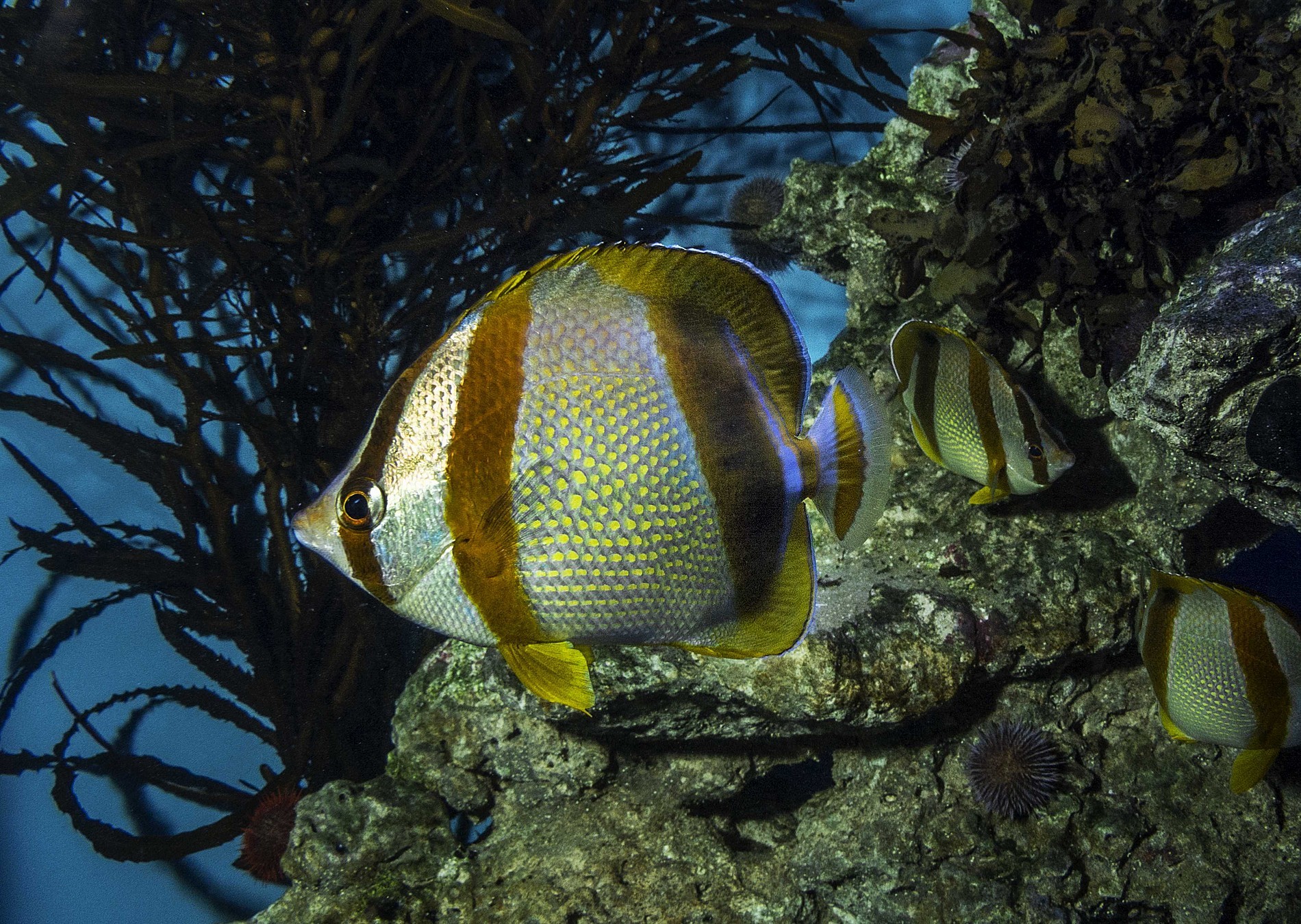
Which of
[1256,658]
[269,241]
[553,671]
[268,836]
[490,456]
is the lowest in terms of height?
[1256,658]

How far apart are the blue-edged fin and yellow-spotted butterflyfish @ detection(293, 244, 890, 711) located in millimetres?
104

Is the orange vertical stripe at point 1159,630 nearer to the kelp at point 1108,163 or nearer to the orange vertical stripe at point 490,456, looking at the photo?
the kelp at point 1108,163

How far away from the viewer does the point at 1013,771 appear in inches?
96.4

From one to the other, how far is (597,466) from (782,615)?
0.40m

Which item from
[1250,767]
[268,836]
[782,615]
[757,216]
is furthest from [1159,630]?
[268,836]

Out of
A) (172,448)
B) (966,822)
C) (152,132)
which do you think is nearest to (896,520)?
(966,822)

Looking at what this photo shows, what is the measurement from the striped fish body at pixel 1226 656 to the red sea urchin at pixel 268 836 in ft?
12.8

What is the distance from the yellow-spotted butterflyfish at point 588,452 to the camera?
38.3 inches

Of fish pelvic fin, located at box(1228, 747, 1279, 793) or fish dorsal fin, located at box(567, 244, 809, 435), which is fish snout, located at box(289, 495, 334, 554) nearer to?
fish dorsal fin, located at box(567, 244, 809, 435)

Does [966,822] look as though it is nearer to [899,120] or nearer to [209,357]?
[899,120]

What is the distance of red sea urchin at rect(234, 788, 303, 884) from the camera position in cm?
353

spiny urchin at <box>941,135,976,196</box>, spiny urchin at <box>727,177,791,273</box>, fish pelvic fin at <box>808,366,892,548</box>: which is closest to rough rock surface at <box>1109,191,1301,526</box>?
spiny urchin at <box>941,135,976,196</box>

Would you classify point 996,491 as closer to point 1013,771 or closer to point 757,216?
point 1013,771

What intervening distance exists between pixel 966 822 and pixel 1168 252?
7.37 ft
